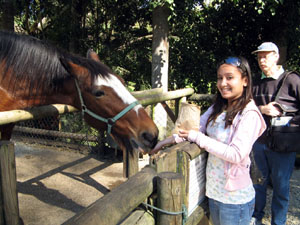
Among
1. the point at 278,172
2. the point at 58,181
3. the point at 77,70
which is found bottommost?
the point at 58,181

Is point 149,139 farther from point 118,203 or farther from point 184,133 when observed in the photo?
point 118,203

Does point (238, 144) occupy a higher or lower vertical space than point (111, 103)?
lower

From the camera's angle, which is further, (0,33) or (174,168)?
(0,33)

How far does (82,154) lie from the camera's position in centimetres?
483

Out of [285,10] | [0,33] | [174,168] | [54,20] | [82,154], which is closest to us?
[174,168]

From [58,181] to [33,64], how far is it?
2.26 m

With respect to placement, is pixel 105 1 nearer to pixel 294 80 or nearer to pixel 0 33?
pixel 0 33

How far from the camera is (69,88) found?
2.13 m

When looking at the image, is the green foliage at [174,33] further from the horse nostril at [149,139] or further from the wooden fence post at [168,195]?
the wooden fence post at [168,195]

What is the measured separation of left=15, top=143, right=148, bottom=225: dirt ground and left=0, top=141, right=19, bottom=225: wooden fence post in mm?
1224

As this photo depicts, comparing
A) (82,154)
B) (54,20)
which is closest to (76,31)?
(54,20)

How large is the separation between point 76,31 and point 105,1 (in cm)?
127

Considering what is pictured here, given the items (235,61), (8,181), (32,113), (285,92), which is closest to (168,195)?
(235,61)

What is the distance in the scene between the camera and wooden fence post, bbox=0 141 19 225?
1.53 m
